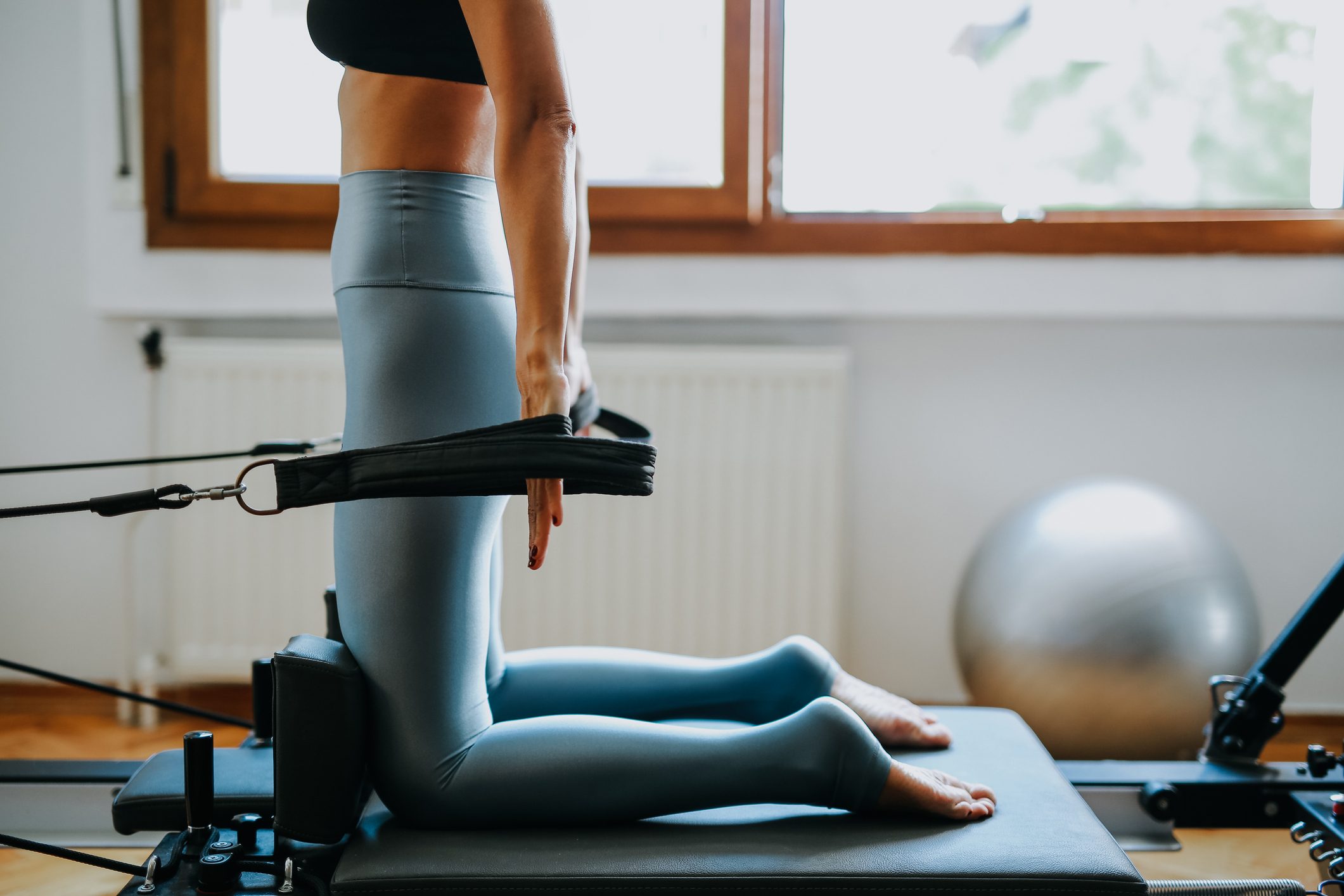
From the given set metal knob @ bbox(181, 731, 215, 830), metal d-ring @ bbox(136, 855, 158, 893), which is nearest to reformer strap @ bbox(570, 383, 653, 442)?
metal knob @ bbox(181, 731, 215, 830)

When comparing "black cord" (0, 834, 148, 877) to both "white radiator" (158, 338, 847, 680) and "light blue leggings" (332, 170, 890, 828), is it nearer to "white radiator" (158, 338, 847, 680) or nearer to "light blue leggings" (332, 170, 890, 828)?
"light blue leggings" (332, 170, 890, 828)

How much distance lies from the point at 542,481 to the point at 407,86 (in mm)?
417

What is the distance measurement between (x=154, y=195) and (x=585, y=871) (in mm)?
1825

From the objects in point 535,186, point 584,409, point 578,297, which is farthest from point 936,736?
point 535,186

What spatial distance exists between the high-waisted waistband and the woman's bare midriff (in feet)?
0.05

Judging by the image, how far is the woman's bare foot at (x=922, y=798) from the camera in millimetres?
1054

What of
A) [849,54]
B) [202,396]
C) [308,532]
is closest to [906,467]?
[849,54]

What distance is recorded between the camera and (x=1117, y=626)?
5.65 ft

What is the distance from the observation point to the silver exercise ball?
5.60 ft

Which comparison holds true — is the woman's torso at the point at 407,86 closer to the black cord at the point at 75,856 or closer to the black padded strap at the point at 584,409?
the black padded strap at the point at 584,409

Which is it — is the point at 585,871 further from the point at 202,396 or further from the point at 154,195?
the point at 154,195

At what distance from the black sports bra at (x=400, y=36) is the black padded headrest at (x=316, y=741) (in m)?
0.56

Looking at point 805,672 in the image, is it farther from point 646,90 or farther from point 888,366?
point 646,90

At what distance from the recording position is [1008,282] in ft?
7.02
